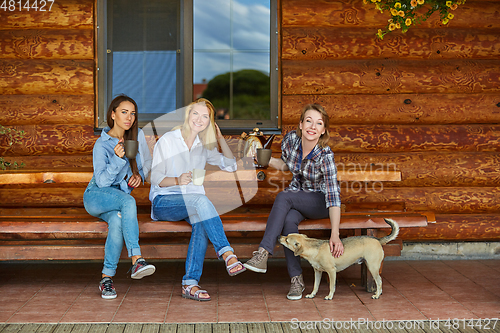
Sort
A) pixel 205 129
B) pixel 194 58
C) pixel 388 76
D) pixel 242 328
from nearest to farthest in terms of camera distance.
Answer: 1. pixel 242 328
2. pixel 205 129
3. pixel 388 76
4. pixel 194 58

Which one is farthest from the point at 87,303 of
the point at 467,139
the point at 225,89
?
the point at 467,139

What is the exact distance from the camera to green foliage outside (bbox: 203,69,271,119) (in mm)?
4516

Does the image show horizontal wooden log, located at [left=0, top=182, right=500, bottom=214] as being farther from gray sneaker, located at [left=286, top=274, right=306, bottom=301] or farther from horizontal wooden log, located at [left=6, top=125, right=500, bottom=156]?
gray sneaker, located at [left=286, top=274, right=306, bottom=301]

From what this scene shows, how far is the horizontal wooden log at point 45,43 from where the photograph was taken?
14.2 ft

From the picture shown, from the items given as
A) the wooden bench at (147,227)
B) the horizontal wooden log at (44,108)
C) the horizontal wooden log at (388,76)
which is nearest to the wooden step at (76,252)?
the wooden bench at (147,227)

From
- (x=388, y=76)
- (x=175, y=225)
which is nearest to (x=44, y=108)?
(x=175, y=225)

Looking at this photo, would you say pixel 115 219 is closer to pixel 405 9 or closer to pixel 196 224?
pixel 196 224

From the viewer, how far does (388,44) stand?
14.4 ft

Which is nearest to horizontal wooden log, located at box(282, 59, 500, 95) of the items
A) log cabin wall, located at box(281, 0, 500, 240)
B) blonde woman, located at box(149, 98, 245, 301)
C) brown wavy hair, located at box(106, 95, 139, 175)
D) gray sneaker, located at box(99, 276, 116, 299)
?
log cabin wall, located at box(281, 0, 500, 240)

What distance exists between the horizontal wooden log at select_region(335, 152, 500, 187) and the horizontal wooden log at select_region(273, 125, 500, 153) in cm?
7

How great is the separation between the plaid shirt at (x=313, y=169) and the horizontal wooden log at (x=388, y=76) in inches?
40.5

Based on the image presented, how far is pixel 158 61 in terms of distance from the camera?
448 cm

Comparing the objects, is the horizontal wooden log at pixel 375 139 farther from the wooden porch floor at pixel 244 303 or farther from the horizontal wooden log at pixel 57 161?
the wooden porch floor at pixel 244 303

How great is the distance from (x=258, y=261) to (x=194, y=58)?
2286 millimetres
